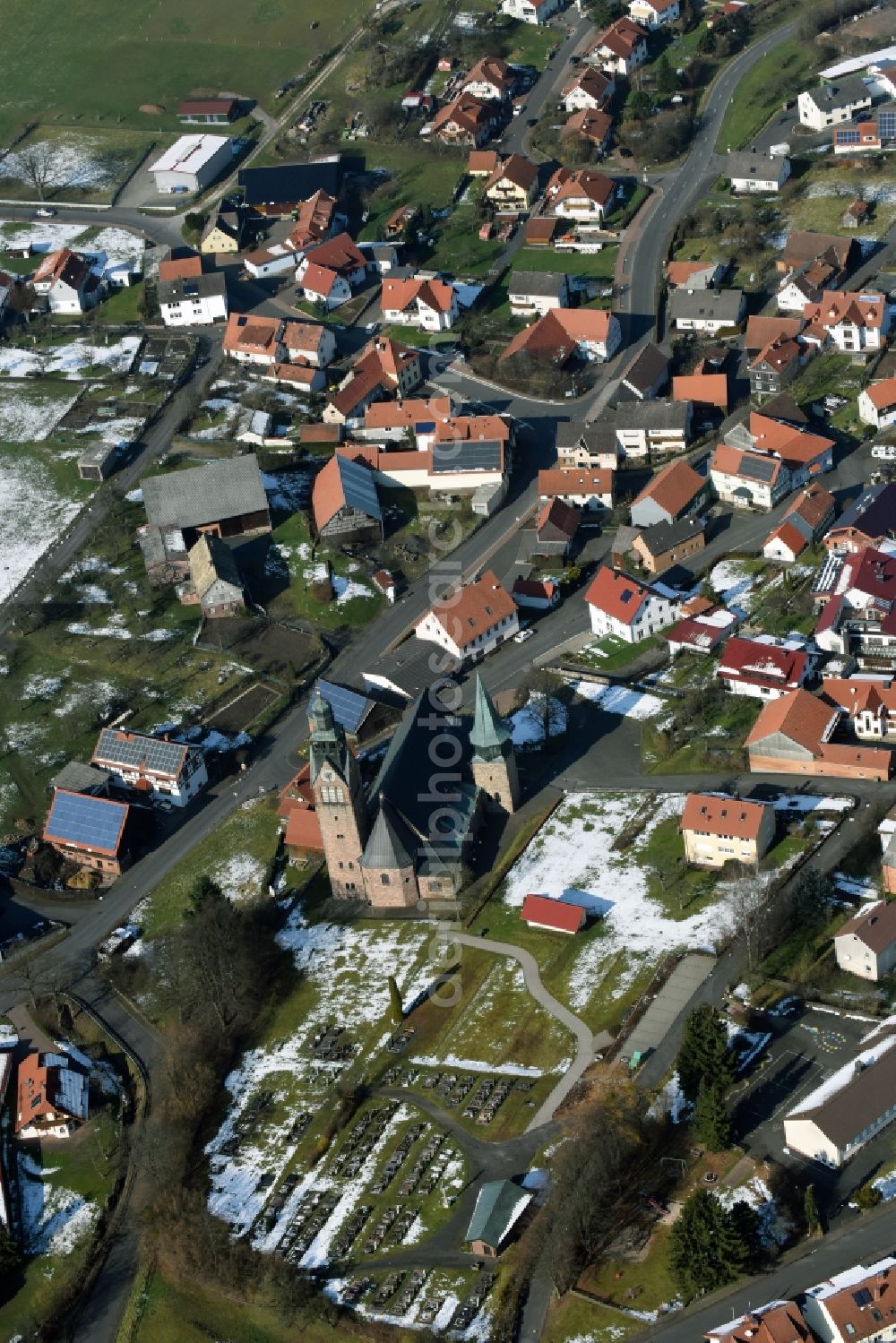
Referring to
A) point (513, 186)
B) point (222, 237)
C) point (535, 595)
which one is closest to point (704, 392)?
point (535, 595)

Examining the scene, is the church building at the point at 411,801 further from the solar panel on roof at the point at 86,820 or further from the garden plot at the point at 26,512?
the garden plot at the point at 26,512

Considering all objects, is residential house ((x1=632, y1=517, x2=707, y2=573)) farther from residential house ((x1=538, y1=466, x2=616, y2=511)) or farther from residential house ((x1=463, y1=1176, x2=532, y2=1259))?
residential house ((x1=463, y1=1176, x2=532, y2=1259))

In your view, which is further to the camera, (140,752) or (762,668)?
(140,752)

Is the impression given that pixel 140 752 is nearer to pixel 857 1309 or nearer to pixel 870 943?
pixel 870 943

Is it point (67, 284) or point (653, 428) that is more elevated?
point (653, 428)

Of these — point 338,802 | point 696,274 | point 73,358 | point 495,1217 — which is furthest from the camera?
point 73,358

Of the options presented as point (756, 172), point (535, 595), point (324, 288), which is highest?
point (756, 172)

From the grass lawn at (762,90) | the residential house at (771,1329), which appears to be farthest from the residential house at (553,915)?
the grass lawn at (762,90)

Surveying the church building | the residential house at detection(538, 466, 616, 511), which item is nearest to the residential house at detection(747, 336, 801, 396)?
the residential house at detection(538, 466, 616, 511)
